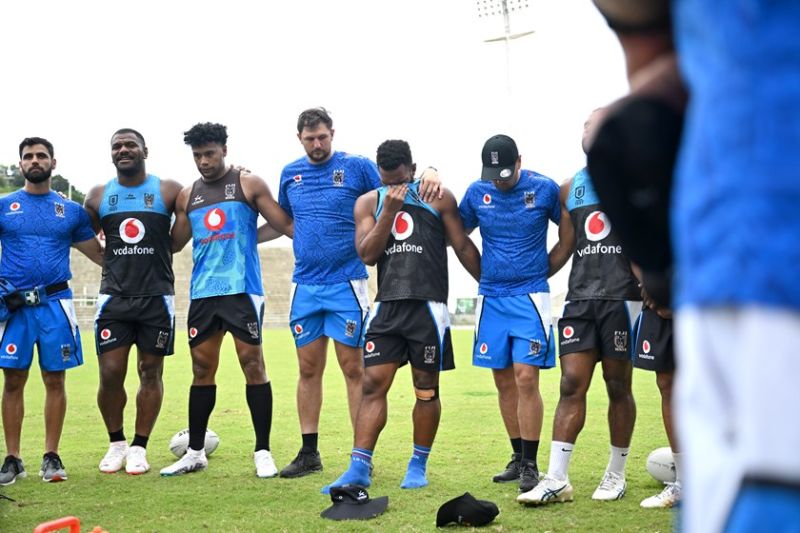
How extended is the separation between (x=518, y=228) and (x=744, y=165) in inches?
234

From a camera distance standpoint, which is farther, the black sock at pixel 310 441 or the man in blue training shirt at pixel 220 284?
the man in blue training shirt at pixel 220 284

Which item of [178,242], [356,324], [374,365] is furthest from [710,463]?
[178,242]

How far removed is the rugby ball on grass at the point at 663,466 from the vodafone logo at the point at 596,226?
5.45ft

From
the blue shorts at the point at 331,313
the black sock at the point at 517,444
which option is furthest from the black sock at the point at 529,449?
the blue shorts at the point at 331,313

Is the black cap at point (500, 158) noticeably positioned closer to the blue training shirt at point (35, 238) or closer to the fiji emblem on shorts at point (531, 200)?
the fiji emblem on shorts at point (531, 200)

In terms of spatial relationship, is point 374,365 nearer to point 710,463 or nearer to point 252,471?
point 252,471

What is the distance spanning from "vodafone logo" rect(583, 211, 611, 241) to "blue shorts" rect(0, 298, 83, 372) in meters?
4.65

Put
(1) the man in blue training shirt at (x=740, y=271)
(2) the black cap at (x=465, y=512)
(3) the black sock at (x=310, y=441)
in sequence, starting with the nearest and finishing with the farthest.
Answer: (1) the man in blue training shirt at (x=740, y=271) → (2) the black cap at (x=465, y=512) → (3) the black sock at (x=310, y=441)

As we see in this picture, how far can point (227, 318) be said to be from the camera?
782cm

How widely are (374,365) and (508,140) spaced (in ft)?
6.82

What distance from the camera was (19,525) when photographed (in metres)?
5.71

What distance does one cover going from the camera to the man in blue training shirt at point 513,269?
23.4 feet

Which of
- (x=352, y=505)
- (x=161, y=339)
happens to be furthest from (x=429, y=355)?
(x=161, y=339)

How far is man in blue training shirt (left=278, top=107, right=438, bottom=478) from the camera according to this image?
26.0 ft
